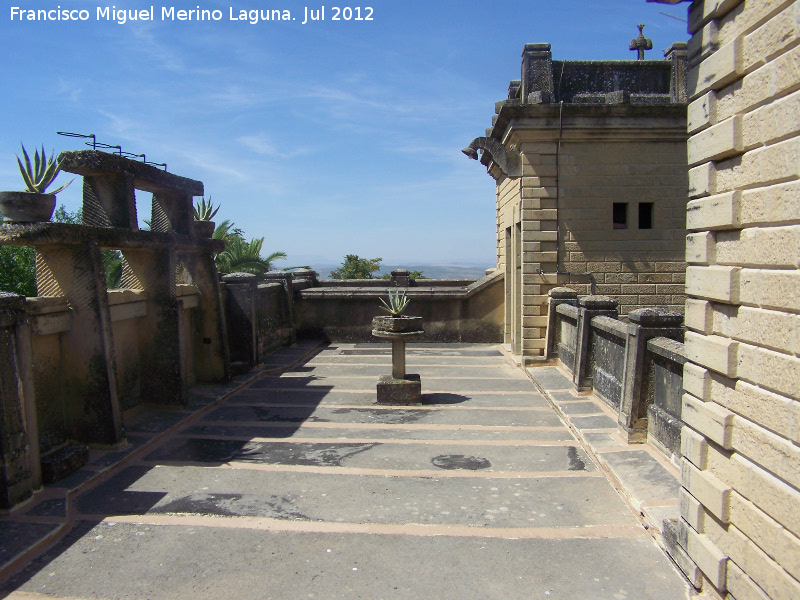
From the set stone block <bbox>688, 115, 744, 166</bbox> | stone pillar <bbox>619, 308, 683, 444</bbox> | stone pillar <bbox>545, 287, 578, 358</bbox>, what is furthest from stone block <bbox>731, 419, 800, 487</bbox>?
stone pillar <bbox>545, 287, 578, 358</bbox>

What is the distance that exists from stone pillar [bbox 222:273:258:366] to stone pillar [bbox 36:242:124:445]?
449cm

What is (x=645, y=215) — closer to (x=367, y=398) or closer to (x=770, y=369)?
(x=367, y=398)

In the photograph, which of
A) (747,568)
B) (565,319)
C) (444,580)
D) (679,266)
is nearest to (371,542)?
(444,580)

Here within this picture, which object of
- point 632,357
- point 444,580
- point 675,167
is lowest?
point 444,580

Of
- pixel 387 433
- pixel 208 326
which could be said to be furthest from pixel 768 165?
pixel 208 326

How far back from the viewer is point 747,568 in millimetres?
3512

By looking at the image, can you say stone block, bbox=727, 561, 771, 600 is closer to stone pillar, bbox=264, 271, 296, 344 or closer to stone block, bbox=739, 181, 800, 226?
stone block, bbox=739, 181, 800, 226

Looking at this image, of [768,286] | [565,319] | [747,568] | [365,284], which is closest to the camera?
[768,286]

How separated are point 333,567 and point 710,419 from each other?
292 centimetres

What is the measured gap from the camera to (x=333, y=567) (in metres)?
4.56

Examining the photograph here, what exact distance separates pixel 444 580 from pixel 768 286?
293 centimetres

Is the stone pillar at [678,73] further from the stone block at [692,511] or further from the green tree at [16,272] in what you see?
the green tree at [16,272]

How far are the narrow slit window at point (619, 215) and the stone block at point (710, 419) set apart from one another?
8644mm

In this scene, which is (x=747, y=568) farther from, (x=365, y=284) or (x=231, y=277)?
(x=365, y=284)
